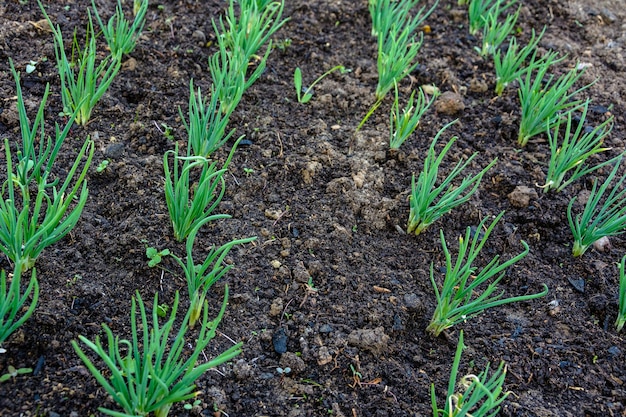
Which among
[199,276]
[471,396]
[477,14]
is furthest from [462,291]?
[477,14]

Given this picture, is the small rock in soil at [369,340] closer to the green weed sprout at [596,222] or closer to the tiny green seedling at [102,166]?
the green weed sprout at [596,222]

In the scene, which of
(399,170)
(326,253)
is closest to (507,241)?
(399,170)

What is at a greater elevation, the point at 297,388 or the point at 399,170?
the point at 399,170

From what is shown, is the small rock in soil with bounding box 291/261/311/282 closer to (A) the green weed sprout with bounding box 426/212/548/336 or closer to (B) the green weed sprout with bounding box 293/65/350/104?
A: (A) the green weed sprout with bounding box 426/212/548/336

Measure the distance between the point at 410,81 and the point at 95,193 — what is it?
146cm

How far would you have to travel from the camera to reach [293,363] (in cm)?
188

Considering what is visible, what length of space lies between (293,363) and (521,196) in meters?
1.15

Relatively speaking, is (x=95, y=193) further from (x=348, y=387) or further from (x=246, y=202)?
(x=348, y=387)

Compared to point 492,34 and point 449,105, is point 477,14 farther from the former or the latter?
point 449,105

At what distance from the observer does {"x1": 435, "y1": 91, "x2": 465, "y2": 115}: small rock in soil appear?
9.18ft

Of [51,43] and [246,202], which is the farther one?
[51,43]

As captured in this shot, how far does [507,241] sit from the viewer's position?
2.37 m

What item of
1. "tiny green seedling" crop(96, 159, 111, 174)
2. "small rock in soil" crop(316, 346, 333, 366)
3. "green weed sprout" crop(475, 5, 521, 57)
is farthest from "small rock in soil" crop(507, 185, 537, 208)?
"tiny green seedling" crop(96, 159, 111, 174)

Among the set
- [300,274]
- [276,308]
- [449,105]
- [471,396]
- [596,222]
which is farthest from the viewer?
[449,105]
